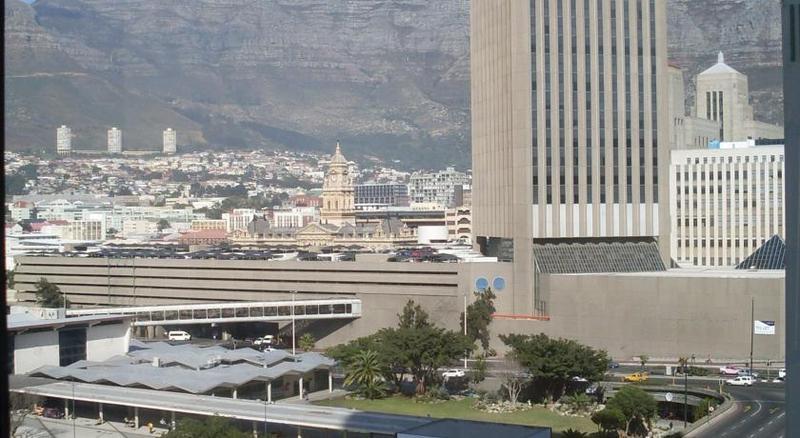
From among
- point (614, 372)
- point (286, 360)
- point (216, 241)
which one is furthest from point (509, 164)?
point (216, 241)

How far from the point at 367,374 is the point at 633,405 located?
15621 millimetres

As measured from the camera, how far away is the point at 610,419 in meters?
44.8

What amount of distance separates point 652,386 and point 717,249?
55.9m

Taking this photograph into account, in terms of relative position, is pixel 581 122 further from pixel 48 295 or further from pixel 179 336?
pixel 48 295

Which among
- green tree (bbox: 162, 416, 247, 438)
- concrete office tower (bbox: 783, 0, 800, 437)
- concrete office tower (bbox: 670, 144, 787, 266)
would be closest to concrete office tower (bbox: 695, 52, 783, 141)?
concrete office tower (bbox: 670, 144, 787, 266)

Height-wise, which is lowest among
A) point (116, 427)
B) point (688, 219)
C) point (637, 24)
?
point (116, 427)

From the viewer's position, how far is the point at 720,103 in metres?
147

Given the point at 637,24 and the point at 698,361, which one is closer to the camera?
the point at 698,361

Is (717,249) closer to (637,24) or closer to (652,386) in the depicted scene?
(637,24)

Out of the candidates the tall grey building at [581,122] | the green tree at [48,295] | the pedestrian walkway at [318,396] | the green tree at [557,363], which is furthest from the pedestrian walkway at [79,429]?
the green tree at [48,295]

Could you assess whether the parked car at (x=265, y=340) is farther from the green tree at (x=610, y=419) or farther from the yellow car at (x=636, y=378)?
the green tree at (x=610, y=419)

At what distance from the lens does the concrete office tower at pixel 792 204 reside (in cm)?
1412

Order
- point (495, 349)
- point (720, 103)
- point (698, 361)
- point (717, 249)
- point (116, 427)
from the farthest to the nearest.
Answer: point (720, 103), point (717, 249), point (495, 349), point (698, 361), point (116, 427)

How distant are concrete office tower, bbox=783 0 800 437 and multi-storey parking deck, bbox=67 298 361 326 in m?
62.5
